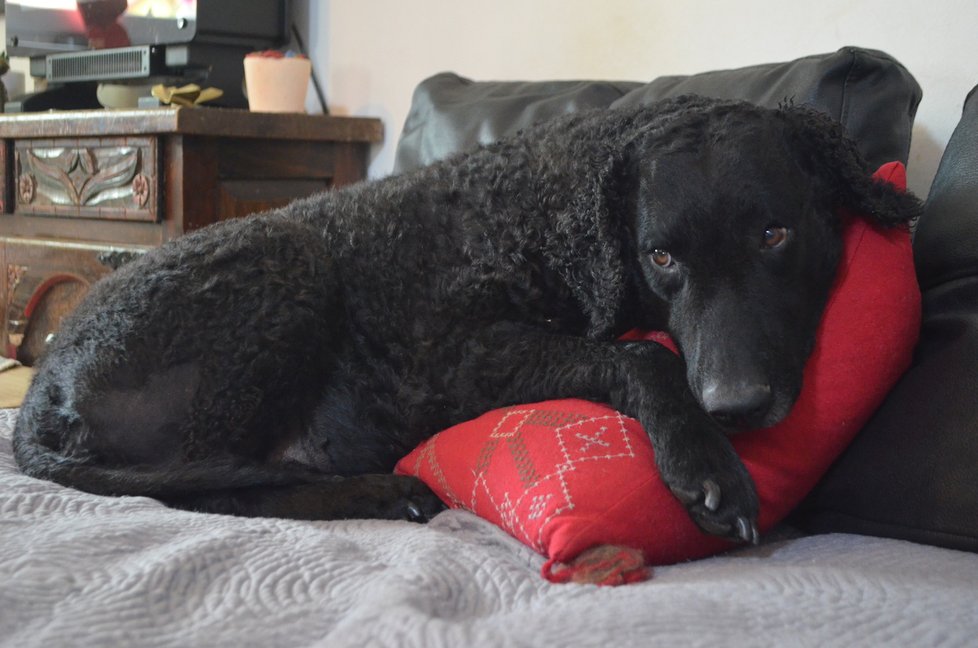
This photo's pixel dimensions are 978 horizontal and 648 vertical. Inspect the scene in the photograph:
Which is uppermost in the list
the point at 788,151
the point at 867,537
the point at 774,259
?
the point at 788,151

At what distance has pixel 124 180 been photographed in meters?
3.24

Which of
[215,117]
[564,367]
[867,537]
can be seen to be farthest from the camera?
[215,117]

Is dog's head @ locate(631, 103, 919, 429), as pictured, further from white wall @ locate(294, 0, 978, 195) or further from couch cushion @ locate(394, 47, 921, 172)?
white wall @ locate(294, 0, 978, 195)

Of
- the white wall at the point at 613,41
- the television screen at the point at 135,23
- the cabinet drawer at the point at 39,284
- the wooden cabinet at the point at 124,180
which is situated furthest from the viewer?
the television screen at the point at 135,23

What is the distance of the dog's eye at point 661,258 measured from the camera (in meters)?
1.52

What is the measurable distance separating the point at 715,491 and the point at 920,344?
48 cm

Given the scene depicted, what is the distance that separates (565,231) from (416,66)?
2116 millimetres

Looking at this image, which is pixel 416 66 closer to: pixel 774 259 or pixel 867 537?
pixel 774 259

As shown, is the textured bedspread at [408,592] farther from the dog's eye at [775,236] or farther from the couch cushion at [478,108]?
the couch cushion at [478,108]

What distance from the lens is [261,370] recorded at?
5.50ft

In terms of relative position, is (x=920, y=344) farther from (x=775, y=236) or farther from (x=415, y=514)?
(x=415, y=514)

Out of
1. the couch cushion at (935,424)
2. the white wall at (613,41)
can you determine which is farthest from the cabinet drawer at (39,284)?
the couch cushion at (935,424)

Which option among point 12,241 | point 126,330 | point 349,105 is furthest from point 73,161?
point 126,330


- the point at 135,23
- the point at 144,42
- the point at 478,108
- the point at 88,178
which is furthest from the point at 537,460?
the point at 135,23
